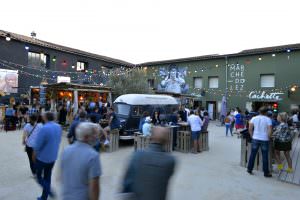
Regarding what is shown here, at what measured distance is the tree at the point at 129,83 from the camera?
24.6 metres

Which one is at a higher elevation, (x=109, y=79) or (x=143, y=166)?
(x=109, y=79)

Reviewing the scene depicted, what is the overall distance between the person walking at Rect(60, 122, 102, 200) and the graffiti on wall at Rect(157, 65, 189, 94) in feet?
90.5

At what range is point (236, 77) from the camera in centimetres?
2636

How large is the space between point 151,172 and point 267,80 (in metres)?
24.4

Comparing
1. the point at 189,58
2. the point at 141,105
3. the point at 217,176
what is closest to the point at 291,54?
the point at 189,58

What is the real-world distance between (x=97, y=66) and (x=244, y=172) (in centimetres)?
2282

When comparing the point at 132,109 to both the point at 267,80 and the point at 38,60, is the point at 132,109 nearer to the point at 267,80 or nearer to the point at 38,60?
the point at 38,60

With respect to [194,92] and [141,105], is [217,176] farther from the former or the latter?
[194,92]

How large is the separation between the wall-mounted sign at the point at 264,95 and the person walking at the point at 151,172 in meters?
23.3

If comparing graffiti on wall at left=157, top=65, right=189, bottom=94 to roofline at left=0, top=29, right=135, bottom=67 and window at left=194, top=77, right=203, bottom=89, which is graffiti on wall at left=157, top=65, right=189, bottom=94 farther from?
roofline at left=0, top=29, right=135, bottom=67

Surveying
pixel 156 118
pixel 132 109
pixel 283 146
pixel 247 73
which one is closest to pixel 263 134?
pixel 283 146

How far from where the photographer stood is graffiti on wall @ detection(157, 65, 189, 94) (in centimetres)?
3041

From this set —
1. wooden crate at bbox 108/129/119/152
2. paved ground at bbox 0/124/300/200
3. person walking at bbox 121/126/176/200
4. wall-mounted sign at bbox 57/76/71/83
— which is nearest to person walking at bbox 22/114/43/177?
paved ground at bbox 0/124/300/200

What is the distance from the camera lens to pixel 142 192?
2766mm
